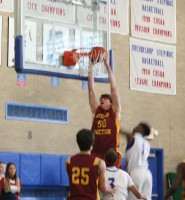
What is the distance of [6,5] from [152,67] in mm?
4391

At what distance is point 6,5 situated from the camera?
48.6ft

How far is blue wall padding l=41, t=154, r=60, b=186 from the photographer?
14.9m

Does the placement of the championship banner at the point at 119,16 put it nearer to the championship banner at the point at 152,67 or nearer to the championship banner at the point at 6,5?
the championship banner at the point at 152,67

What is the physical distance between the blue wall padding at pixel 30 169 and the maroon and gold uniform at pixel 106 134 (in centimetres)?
442

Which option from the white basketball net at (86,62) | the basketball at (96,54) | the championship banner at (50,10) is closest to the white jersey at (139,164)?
the white basketball net at (86,62)

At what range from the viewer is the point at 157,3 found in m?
17.7

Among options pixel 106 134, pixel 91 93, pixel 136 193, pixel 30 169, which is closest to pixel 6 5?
pixel 30 169

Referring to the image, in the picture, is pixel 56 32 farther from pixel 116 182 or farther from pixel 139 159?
pixel 116 182

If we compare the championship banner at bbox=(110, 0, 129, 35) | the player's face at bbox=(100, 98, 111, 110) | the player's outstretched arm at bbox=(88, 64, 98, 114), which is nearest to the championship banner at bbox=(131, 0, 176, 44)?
the championship banner at bbox=(110, 0, 129, 35)

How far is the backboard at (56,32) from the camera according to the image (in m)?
Result: 11.1

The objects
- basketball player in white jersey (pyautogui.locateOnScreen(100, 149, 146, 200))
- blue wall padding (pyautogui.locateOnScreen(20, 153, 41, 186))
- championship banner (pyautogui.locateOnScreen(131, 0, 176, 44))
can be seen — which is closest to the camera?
basketball player in white jersey (pyautogui.locateOnScreen(100, 149, 146, 200))

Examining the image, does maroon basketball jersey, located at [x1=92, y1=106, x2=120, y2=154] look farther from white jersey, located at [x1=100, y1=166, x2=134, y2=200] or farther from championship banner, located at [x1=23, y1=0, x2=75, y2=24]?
championship banner, located at [x1=23, y1=0, x2=75, y2=24]

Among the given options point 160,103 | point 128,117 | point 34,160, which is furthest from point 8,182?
point 160,103

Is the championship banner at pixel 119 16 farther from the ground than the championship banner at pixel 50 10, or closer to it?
farther from the ground
